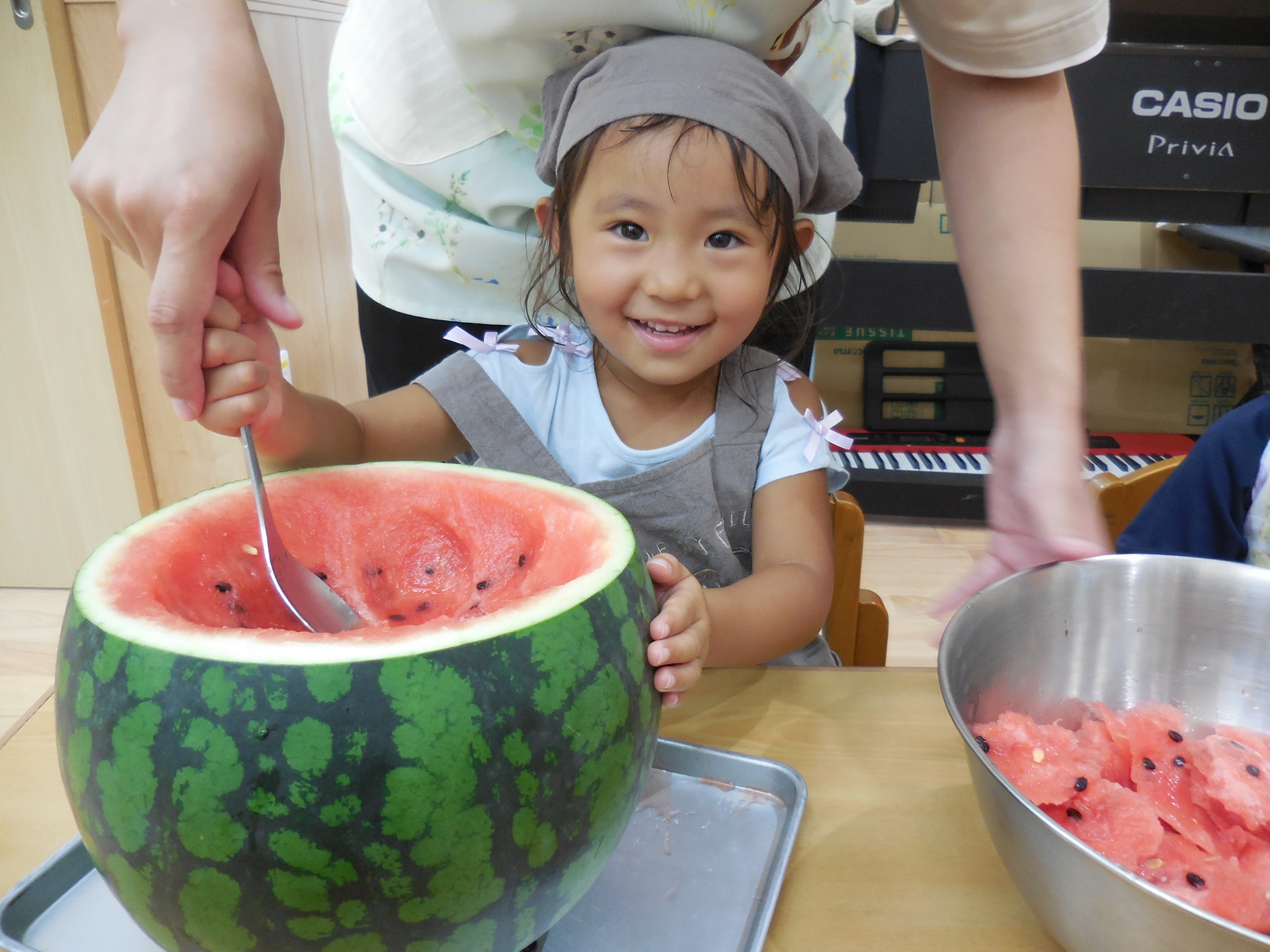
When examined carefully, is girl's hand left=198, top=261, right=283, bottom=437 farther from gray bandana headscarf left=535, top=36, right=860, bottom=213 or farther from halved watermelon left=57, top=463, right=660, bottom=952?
gray bandana headscarf left=535, top=36, right=860, bottom=213

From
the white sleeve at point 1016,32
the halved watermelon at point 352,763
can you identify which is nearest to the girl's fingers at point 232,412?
the halved watermelon at point 352,763

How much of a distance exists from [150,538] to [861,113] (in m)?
1.98

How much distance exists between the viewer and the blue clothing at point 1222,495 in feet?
4.25

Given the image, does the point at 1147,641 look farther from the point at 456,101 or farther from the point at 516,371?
the point at 456,101

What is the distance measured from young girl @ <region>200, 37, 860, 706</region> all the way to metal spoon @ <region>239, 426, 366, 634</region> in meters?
0.12

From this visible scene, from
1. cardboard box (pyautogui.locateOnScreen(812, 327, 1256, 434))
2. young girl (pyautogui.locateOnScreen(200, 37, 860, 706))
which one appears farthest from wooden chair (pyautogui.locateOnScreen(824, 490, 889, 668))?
cardboard box (pyautogui.locateOnScreen(812, 327, 1256, 434))

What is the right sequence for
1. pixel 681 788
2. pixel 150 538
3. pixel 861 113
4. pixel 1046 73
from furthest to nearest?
pixel 861 113 < pixel 1046 73 < pixel 681 788 < pixel 150 538

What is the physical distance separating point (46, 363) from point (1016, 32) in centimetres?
234

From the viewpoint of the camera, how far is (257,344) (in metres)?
0.78

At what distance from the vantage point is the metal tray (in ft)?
1.97

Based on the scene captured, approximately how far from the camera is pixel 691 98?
93 cm

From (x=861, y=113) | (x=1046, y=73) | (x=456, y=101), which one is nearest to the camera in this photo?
(x=1046, y=73)

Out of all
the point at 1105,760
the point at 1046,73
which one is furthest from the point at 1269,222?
the point at 1105,760

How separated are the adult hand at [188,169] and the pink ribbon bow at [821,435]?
2.20ft
